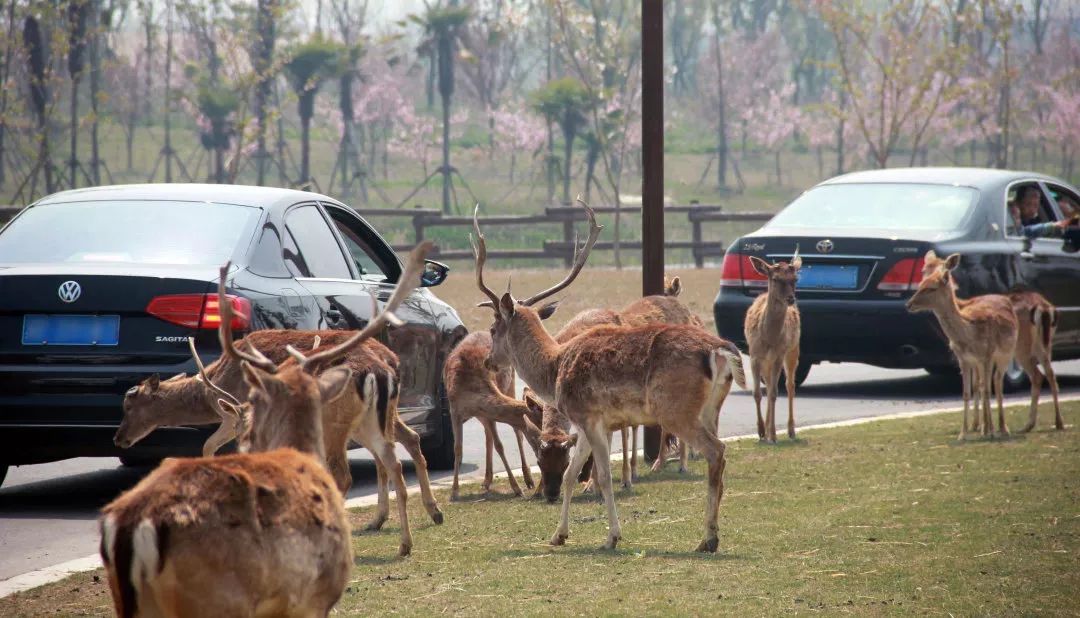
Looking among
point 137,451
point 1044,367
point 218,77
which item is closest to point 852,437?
point 1044,367

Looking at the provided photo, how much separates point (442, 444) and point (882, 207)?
5.55 meters

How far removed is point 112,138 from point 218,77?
21.6 feet

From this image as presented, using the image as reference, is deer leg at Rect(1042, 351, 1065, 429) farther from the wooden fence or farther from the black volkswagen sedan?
the wooden fence

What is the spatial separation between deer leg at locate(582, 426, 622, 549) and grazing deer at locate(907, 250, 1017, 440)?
4.50 metres

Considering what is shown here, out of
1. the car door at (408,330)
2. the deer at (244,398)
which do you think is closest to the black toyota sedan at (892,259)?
the car door at (408,330)

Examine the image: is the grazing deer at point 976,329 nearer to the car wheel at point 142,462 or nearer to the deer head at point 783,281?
the deer head at point 783,281

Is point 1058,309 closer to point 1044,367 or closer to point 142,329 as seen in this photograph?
point 1044,367

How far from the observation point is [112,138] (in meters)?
64.7

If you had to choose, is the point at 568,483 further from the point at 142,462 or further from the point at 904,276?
the point at 904,276

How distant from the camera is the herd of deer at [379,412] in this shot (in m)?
4.23

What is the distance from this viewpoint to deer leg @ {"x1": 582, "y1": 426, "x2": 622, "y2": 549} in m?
7.63

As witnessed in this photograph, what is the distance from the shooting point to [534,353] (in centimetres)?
847

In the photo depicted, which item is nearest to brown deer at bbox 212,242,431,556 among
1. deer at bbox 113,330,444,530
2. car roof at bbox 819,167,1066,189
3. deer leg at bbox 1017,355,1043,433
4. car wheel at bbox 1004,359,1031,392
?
deer at bbox 113,330,444,530

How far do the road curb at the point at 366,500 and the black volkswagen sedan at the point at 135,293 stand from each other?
73 cm
